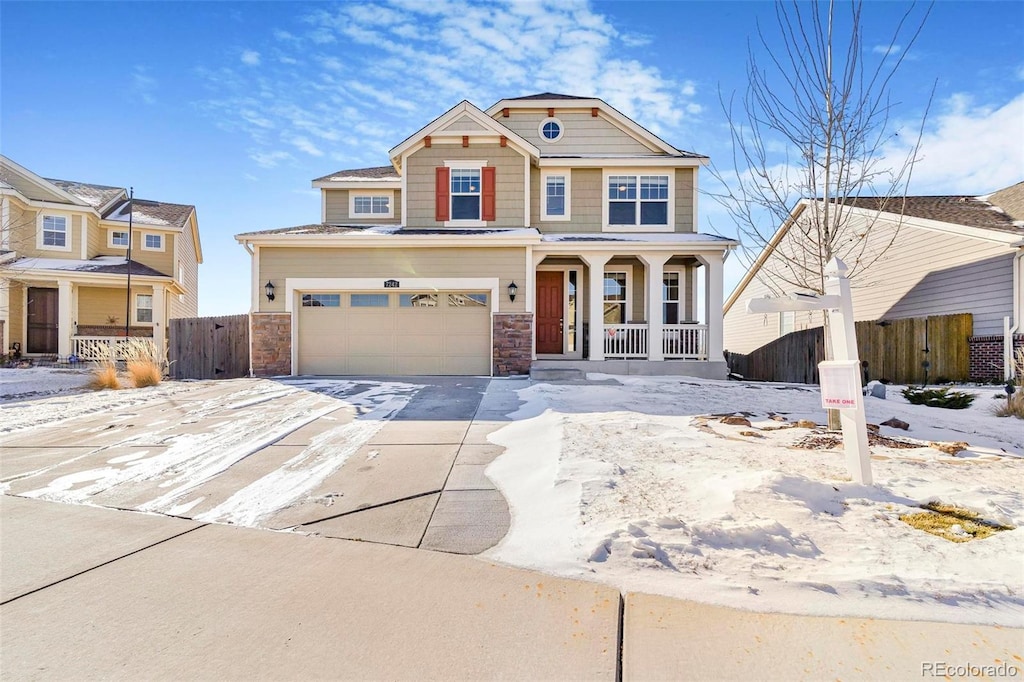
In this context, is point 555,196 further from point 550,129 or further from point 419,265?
point 419,265

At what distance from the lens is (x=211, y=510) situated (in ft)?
13.4

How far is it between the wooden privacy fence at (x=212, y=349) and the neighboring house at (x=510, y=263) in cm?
138

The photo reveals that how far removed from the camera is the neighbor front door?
62.3ft

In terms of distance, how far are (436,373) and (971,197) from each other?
16.4 m

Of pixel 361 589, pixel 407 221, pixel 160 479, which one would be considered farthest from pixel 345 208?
pixel 361 589

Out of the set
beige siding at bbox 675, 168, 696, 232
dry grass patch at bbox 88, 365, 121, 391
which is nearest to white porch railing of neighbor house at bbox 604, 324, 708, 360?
beige siding at bbox 675, 168, 696, 232

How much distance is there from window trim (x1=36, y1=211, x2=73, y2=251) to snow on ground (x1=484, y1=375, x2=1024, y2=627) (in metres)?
21.7

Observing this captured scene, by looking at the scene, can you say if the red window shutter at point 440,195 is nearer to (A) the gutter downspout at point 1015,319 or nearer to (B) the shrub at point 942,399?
(B) the shrub at point 942,399

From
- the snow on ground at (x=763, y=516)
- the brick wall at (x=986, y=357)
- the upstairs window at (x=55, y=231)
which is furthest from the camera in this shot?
the upstairs window at (x=55, y=231)

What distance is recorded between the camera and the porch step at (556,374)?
1164 cm

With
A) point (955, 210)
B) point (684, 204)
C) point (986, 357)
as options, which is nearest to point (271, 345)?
point (684, 204)

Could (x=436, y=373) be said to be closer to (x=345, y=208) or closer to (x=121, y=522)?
(x=345, y=208)

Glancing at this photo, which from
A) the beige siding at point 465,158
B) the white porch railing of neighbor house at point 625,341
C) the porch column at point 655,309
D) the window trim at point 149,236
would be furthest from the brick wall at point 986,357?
the window trim at point 149,236

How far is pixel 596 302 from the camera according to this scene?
13.5m
